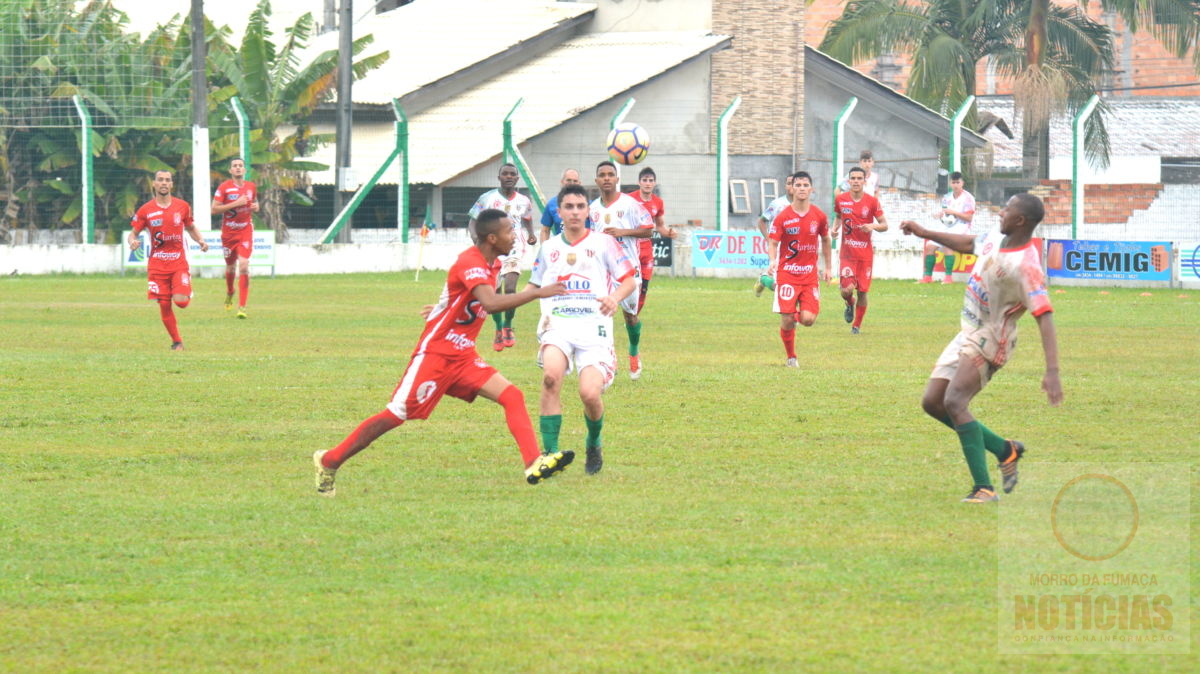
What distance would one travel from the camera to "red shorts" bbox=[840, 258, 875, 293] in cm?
2067

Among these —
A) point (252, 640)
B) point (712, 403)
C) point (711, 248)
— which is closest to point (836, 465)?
point (712, 403)

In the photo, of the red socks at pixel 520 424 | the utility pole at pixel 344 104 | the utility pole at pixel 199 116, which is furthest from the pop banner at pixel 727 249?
the red socks at pixel 520 424

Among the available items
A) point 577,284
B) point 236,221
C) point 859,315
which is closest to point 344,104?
point 236,221

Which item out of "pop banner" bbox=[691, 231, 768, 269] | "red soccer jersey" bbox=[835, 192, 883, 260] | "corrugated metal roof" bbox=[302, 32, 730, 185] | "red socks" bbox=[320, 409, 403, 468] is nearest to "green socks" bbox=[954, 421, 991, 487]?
"red socks" bbox=[320, 409, 403, 468]

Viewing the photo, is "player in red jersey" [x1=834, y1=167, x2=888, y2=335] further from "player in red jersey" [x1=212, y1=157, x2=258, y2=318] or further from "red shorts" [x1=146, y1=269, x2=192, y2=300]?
"player in red jersey" [x1=212, y1=157, x2=258, y2=318]

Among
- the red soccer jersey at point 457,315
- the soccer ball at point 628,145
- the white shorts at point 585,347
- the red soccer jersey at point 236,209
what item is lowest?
the white shorts at point 585,347

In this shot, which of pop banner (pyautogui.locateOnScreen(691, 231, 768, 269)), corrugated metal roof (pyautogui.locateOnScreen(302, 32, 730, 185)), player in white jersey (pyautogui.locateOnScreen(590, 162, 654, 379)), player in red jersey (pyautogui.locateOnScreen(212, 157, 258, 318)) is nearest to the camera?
player in white jersey (pyautogui.locateOnScreen(590, 162, 654, 379))

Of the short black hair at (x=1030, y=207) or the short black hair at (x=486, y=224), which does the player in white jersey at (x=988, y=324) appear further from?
the short black hair at (x=486, y=224)

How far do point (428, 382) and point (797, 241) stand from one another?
8.49m

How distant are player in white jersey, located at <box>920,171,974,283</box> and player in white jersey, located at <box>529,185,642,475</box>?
57.7 ft

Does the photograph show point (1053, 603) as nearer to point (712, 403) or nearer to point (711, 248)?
point (712, 403)

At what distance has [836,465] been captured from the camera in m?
10.1

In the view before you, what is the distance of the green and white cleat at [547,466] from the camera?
364 inches

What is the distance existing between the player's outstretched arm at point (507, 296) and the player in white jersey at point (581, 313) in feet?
2.62
